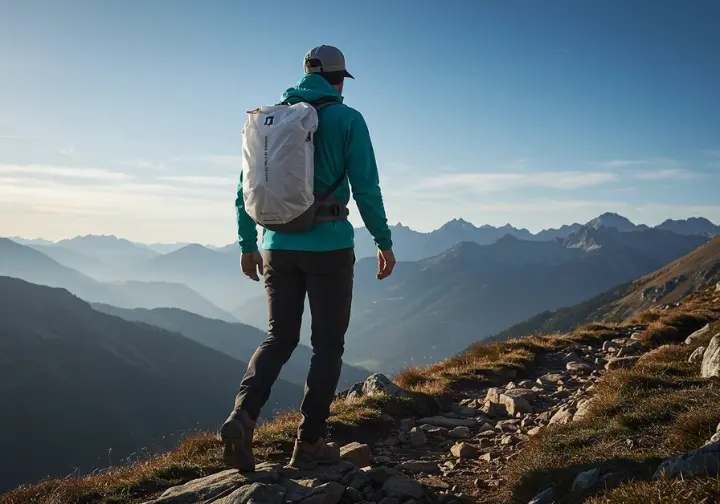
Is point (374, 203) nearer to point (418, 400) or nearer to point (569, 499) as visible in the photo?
point (569, 499)

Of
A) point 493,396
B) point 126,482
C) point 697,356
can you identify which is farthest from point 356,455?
point 697,356

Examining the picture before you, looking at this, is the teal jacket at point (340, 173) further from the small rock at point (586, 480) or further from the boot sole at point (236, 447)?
the small rock at point (586, 480)

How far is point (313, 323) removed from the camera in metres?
5.03

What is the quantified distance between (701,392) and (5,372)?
227 m

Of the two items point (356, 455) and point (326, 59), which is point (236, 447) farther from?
point (326, 59)

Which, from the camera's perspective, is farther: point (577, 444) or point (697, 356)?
point (697, 356)

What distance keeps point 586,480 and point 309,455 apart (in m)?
2.60

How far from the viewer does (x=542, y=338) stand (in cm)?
1540

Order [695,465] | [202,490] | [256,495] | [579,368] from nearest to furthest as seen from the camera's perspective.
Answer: [695,465] < [256,495] < [202,490] < [579,368]

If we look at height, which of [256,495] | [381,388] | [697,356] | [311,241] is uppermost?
[311,241]

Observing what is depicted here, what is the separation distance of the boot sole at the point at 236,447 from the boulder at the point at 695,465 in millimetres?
3384

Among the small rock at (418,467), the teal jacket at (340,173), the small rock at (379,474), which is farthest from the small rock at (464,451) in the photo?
the teal jacket at (340,173)

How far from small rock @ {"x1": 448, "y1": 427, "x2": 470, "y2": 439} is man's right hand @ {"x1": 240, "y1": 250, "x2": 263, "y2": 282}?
3.88 metres

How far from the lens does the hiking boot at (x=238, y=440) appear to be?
A: 15.1ft
